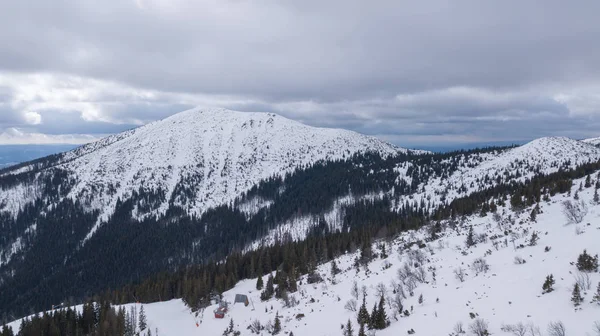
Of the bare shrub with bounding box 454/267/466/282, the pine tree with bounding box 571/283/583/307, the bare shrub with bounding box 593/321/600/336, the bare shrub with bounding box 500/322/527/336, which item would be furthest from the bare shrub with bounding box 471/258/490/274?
the bare shrub with bounding box 593/321/600/336

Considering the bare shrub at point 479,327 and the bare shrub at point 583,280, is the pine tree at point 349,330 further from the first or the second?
the bare shrub at point 583,280

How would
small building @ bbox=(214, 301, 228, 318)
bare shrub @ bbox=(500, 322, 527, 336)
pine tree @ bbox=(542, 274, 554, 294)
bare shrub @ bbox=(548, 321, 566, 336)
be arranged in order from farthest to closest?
1. small building @ bbox=(214, 301, 228, 318)
2. pine tree @ bbox=(542, 274, 554, 294)
3. bare shrub @ bbox=(500, 322, 527, 336)
4. bare shrub @ bbox=(548, 321, 566, 336)

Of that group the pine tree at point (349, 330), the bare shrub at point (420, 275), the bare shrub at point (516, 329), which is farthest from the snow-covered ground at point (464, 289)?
the pine tree at point (349, 330)

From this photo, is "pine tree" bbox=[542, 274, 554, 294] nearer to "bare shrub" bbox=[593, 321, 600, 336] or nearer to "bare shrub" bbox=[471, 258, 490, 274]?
"bare shrub" bbox=[593, 321, 600, 336]

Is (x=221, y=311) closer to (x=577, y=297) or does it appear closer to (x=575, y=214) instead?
→ (x=577, y=297)

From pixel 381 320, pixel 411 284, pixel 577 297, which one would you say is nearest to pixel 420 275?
pixel 411 284
